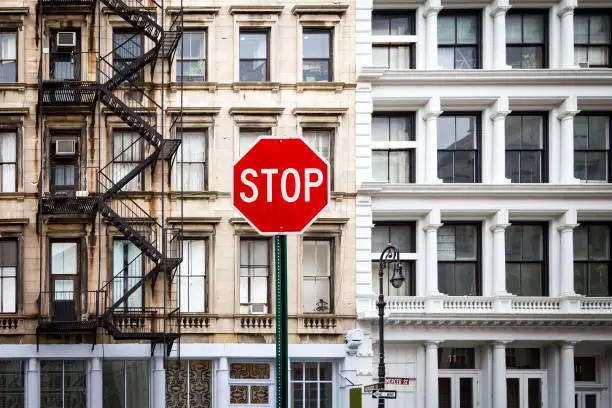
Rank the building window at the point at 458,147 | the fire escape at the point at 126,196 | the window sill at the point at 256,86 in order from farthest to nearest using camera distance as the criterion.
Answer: the building window at the point at 458,147 < the window sill at the point at 256,86 < the fire escape at the point at 126,196

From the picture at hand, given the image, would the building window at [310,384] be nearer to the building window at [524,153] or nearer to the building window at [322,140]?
the building window at [322,140]

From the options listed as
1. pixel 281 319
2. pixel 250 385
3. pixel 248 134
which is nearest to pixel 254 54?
pixel 248 134

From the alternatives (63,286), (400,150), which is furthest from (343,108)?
(63,286)

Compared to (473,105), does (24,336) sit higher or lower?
lower

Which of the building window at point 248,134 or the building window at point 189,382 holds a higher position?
the building window at point 248,134

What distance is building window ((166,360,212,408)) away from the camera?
27.4 meters

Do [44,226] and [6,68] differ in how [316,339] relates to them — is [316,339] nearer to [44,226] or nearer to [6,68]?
[44,226]

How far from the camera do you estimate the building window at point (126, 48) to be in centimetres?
2755

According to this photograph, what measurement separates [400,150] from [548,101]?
15.6 ft

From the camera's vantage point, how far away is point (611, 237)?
28.5m

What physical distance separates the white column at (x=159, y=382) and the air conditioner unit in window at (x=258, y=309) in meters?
3.05

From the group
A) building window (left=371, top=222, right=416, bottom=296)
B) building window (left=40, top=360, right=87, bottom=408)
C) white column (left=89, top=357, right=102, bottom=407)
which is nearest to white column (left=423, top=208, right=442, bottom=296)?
building window (left=371, top=222, right=416, bottom=296)

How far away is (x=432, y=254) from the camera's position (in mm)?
27328

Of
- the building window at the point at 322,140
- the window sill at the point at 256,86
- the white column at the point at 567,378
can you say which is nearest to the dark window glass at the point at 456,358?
the white column at the point at 567,378
